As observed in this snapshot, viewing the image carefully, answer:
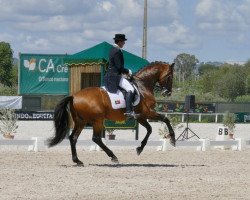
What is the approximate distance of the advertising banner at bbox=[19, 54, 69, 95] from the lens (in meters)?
33.6

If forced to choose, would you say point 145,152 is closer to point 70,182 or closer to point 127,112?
point 127,112

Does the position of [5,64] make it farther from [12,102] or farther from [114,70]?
[114,70]

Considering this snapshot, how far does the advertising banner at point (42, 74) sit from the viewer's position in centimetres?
3359

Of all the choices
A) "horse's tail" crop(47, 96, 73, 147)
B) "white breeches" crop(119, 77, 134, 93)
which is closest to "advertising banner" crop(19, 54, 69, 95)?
"horse's tail" crop(47, 96, 73, 147)

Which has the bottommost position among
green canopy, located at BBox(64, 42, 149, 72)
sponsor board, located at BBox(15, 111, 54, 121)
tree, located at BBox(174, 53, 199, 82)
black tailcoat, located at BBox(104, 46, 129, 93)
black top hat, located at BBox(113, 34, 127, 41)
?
sponsor board, located at BBox(15, 111, 54, 121)

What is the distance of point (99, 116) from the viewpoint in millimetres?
15117

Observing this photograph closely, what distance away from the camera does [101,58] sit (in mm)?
21578

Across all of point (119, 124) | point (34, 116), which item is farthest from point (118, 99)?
point (34, 116)

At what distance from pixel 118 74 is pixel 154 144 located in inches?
204

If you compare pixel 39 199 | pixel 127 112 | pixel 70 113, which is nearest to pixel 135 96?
pixel 127 112

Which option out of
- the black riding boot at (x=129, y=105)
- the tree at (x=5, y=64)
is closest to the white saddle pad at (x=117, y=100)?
the black riding boot at (x=129, y=105)

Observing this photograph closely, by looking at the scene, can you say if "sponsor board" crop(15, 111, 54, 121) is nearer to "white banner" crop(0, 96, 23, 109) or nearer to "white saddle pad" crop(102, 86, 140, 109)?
"white banner" crop(0, 96, 23, 109)

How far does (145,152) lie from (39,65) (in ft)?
55.0

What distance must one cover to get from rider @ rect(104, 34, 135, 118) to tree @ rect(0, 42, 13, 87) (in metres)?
76.6
